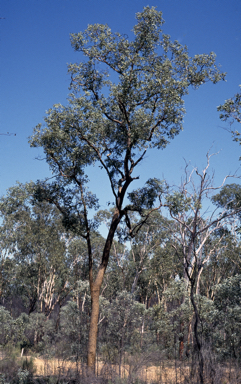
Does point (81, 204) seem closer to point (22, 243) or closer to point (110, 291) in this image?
point (22, 243)

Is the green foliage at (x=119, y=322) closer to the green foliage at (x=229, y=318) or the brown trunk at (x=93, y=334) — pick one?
the green foliage at (x=229, y=318)

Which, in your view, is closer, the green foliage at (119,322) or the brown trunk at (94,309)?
the brown trunk at (94,309)

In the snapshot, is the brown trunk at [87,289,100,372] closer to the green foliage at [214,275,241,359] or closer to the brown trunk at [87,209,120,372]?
the brown trunk at [87,209,120,372]

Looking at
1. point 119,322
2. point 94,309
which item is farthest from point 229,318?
point 119,322

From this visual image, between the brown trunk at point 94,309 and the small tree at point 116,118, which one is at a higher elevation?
the small tree at point 116,118

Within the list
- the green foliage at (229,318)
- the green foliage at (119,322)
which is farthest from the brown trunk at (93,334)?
the green foliage at (119,322)

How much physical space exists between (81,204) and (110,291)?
75.2 feet

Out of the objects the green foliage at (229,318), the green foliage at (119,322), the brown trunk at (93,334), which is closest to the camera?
the brown trunk at (93,334)

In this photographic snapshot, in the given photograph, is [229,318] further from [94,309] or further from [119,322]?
[119,322]

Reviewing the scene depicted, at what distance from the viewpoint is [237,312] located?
40.7 ft

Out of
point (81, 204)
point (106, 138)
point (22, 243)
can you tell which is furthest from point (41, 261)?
point (106, 138)

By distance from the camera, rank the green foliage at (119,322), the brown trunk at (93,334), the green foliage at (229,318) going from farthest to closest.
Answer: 1. the green foliage at (119,322)
2. the green foliage at (229,318)
3. the brown trunk at (93,334)

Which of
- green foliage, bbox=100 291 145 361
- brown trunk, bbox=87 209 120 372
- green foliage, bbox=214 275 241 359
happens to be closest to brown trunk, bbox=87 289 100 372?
brown trunk, bbox=87 209 120 372

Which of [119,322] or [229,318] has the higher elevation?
[229,318]
